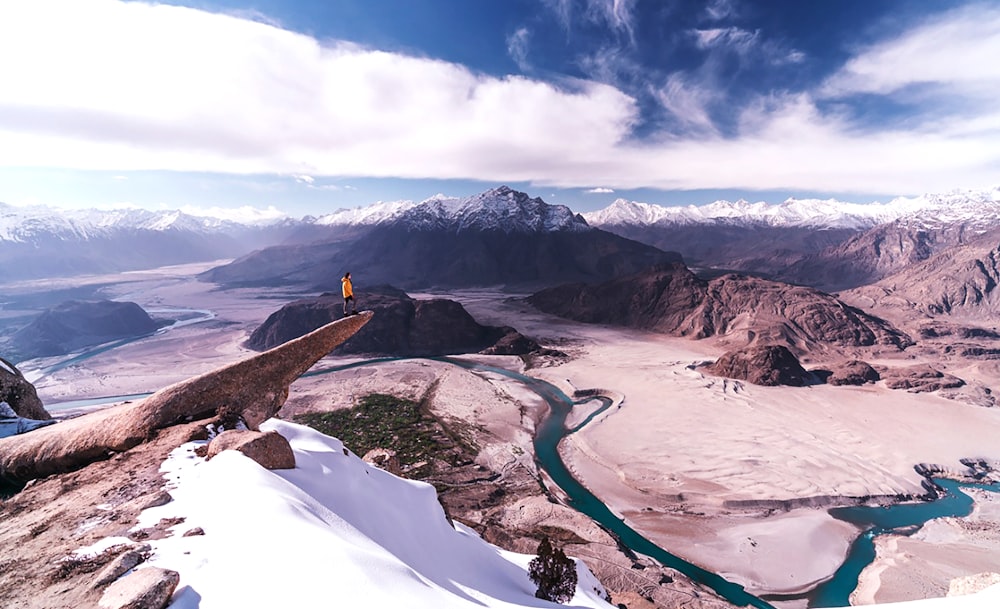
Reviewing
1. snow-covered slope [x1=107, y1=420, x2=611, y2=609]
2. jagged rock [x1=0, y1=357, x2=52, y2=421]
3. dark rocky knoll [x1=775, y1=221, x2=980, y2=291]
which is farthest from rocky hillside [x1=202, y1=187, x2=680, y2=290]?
snow-covered slope [x1=107, y1=420, x2=611, y2=609]

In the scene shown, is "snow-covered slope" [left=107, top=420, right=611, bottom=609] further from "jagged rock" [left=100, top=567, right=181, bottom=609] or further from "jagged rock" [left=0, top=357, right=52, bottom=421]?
"jagged rock" [left=0, top=357, right=52, bottom=421]

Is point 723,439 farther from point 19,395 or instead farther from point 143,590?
point 19,395

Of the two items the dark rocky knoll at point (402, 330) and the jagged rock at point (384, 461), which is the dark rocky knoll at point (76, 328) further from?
the jagged rock at point (384, 461)

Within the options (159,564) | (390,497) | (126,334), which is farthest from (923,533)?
(126,334)

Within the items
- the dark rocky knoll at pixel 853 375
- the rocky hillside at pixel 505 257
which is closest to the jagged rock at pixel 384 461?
the dark rocky knoll at pixel 853 375

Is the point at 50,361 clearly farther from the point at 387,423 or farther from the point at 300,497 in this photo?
the point at 300,497
